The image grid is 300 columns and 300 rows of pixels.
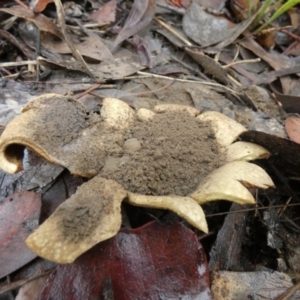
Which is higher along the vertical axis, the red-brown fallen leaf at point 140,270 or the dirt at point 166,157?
the dirt at point 166,157

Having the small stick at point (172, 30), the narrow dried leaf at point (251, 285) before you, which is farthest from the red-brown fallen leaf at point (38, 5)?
the narrow dried leaf at point (251, 285)

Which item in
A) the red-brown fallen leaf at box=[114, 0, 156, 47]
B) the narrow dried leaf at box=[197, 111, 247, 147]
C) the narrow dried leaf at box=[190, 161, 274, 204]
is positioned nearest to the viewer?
the narrow dried leaf at box=[190, 161, 274, 204]

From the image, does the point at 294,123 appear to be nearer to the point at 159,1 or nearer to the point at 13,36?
the point at 159,1

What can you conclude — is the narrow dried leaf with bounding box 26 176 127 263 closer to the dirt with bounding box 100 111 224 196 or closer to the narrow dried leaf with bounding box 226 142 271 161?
the dirt with bounding box 100 111 224 196

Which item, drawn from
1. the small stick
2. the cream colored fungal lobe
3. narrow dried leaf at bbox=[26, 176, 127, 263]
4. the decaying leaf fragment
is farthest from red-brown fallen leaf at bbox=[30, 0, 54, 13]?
narrow dried leaf at bbox=[26, 176, 127, 263]

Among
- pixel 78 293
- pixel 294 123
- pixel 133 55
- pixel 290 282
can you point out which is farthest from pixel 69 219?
pixel 133 55

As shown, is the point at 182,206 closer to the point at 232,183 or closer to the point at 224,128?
the point at 232,183

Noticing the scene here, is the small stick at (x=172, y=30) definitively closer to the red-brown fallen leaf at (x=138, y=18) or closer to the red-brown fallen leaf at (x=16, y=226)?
the red-brown fallen leaf at (x=138, y=18)
